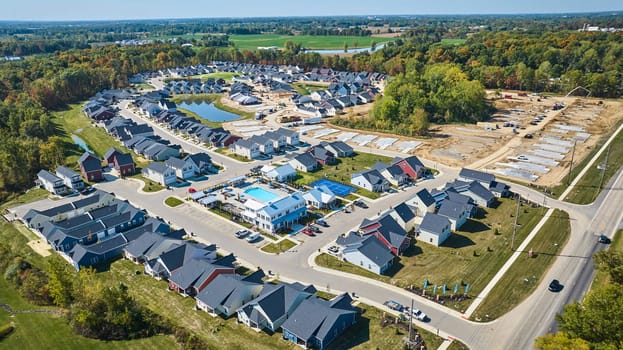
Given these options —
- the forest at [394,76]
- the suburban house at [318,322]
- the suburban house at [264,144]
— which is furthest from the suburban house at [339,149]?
the suburban house at [318,322]

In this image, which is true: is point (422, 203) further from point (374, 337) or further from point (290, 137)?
point (290, 137)

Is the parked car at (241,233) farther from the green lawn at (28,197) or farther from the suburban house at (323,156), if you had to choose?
the green lawn at (28,197)

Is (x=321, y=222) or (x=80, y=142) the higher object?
(x=80, y=142)

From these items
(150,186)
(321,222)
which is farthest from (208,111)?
(321,222)

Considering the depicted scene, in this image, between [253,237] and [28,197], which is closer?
[253,237]

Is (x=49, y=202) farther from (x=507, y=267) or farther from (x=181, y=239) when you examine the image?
(x=507, y=267)

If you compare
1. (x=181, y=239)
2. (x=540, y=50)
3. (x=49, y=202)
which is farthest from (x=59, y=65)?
(x=540, y=50)
